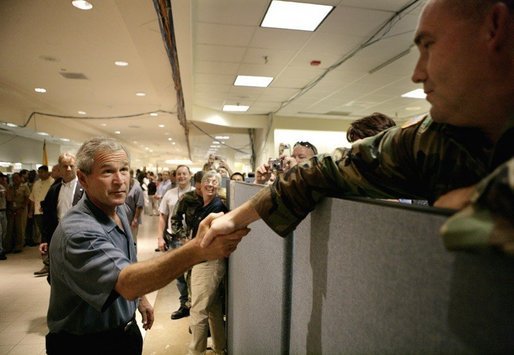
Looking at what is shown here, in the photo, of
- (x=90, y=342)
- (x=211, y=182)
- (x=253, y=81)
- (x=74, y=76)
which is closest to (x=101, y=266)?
(x=90, y=342)

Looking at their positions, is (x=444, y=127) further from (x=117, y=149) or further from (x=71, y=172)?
(x=71, y=172)

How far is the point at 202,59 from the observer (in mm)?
4922

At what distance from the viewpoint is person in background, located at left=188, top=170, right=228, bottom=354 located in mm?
2479

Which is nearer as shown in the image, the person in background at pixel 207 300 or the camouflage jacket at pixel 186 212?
the person in background at pixel 207 300

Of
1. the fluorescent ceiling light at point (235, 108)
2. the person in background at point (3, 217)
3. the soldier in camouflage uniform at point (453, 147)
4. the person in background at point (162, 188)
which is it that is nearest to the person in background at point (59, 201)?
the person in background at point (3, 217)

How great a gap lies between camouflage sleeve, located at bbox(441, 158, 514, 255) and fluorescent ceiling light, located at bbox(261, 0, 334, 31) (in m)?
3.39

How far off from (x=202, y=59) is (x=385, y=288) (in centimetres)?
498

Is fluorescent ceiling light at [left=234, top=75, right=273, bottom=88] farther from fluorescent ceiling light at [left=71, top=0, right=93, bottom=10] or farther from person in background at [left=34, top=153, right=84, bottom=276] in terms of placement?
person in background at [left=34, top=153, right=84, bottom=276]

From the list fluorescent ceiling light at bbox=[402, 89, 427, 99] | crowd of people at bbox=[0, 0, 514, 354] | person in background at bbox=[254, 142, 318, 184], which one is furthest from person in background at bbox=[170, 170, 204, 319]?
fluorescent ceiling light at bbox=[402, 89, 427, 99]

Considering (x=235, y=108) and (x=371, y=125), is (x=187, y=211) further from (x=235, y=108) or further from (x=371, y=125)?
(x=235, y=108)

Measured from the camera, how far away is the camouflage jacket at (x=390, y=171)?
0.57 metres

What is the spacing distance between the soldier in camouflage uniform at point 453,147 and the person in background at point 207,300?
186 centimetres

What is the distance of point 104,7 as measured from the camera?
3.30 meters

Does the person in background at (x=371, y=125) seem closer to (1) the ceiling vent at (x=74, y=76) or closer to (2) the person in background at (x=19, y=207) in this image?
(1) the ceiling vent at (x=74, y=76)
